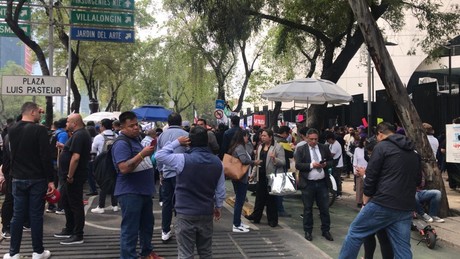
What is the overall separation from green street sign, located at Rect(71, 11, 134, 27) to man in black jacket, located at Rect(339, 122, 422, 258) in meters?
8.95

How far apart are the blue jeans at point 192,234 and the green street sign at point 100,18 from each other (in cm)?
869

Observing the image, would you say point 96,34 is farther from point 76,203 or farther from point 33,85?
point 76,203

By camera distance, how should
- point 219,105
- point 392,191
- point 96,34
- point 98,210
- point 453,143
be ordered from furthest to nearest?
1. point 219,105
2. point 96,34
3. point 453,143
4. point 98,210
5. point 392,191

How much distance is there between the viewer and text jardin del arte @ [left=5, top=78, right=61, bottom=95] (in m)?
9.38

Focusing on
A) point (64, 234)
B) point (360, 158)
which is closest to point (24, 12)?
point (64, 234)

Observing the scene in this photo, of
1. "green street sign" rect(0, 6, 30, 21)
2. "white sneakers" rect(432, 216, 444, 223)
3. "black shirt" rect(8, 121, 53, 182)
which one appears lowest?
"white sneakers" rect(432, 216, 444, 223)

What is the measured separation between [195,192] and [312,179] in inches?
122

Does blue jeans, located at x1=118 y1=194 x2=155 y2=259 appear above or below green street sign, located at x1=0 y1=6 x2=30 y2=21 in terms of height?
below

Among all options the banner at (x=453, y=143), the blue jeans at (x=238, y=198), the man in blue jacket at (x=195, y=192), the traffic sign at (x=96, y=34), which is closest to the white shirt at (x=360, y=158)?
the banner at (x=453, y=143)

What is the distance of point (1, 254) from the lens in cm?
580

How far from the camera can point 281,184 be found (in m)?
7.30

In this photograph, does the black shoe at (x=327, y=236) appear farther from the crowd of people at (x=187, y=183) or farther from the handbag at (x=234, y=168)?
the handbag at (x=234, y=168)

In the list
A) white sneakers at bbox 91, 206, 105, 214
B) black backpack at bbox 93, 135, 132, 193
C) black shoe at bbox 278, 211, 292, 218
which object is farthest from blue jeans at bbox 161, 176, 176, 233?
black shoe at bbox 278, 211, 292, 218

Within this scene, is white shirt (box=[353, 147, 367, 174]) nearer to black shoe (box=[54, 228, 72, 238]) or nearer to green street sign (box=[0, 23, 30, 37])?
black shoe (box=[54, 228, 72, 238])
